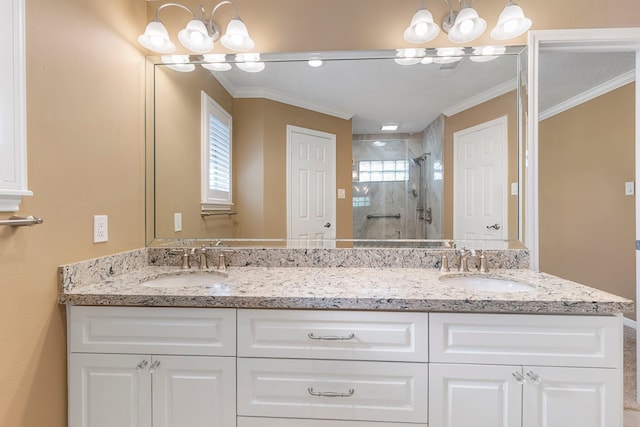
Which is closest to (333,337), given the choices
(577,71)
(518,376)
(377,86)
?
(518,376)

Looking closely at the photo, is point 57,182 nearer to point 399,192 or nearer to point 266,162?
point 266,162

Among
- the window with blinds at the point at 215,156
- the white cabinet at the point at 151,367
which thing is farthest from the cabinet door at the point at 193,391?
the window with blinds at the point at 215,156

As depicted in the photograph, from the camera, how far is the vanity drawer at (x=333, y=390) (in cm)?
96

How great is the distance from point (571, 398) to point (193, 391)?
1.28 meters

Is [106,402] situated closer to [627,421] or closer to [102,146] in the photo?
[102,146]

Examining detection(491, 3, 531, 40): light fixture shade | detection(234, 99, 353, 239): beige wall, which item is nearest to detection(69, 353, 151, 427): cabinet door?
detection(234, 99, 353, 239): beige wall

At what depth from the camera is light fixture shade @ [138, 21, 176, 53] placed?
4.49 feet

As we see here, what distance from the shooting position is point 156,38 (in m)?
1.39

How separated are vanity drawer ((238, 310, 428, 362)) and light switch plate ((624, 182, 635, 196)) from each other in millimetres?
2606

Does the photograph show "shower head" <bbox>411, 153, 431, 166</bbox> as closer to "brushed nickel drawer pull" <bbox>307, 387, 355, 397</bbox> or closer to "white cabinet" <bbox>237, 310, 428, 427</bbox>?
"white cabinet" <bbox>237, 310, 428, 427</bbox>

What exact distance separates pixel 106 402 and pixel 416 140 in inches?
67.4

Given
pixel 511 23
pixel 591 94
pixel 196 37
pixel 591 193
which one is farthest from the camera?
pixel 591 193

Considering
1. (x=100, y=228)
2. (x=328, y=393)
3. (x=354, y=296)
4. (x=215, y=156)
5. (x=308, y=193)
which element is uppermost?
(x=215, y=156)

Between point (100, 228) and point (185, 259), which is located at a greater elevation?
point (100, 228)
